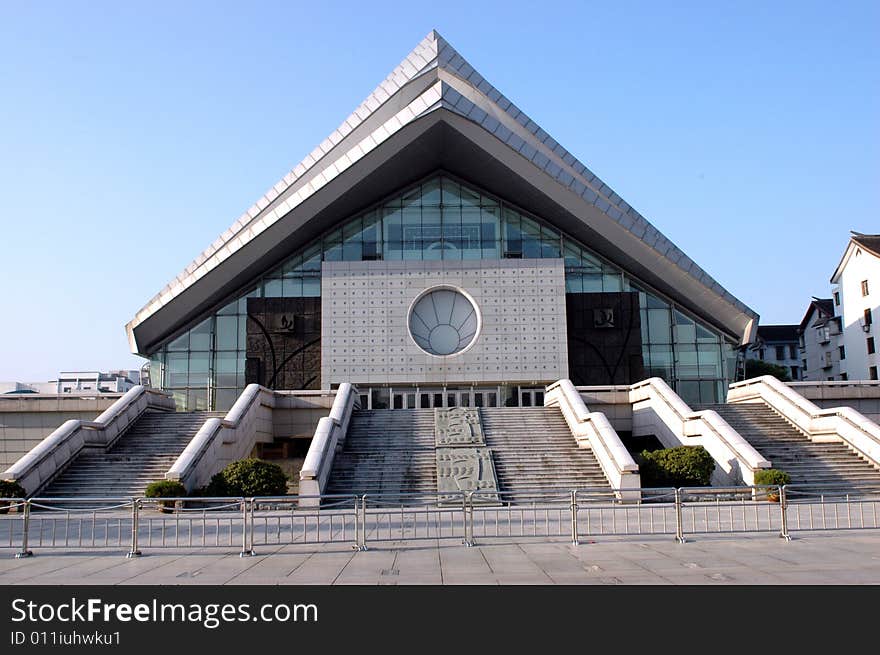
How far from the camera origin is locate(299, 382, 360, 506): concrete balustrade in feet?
72.3

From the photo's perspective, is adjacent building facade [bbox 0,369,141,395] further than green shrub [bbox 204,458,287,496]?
Yes

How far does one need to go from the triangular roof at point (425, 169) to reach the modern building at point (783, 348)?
48379mm

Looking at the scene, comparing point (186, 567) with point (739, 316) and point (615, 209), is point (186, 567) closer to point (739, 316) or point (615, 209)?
point (615, 209)

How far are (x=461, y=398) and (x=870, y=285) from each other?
29.7 metres

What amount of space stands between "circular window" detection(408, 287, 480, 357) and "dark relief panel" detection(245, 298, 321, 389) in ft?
15.3

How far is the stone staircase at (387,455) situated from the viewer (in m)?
23.8

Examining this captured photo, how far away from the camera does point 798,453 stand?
2555 cm

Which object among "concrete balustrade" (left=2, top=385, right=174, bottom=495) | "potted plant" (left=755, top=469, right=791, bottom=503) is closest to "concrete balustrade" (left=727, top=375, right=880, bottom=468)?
"potted plant" (left=755, top=469, right=791, bottom=503)

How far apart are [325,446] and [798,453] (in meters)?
14.6

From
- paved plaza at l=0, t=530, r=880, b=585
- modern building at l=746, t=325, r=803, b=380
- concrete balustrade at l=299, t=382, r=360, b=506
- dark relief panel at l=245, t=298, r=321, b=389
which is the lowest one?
paved plaza at l=0, t=530, r=880, b=585

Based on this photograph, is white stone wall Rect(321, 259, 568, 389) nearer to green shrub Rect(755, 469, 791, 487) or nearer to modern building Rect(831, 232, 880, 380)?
green shrub Rect(755, 469, 791, 487)

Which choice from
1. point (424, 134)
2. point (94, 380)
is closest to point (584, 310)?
point (424, 134)

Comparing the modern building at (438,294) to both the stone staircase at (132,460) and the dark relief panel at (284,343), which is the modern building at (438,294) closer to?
the dark relief panel at (284,343)

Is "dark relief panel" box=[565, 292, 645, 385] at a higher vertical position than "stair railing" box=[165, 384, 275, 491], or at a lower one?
higher
